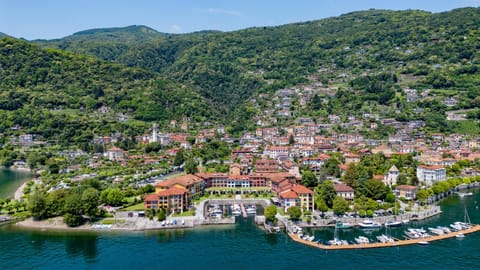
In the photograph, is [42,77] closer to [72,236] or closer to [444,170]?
[72,236]

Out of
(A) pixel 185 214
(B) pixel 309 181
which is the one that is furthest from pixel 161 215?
(B) pixel 309 181

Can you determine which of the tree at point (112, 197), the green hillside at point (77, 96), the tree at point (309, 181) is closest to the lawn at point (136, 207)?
the tree at point (112, 197)

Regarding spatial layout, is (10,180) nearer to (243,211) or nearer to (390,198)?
(243,211)

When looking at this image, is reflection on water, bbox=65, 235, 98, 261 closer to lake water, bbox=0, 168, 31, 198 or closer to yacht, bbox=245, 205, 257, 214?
yacht, bbox=245, 205, 257, 214

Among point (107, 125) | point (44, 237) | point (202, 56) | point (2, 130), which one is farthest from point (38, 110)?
point (202, 56)

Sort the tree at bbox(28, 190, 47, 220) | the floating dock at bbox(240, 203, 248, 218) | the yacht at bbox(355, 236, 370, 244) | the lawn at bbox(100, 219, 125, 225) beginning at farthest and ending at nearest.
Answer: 1. the floating dock at bbox(240, 203, 248, 218)
2. the tree at bbox(28, 190, 47, 220)
3. the lawn at bbox(100, 219, 125, 225)
4. the yacht at bbox(355, 236, 370, 244)

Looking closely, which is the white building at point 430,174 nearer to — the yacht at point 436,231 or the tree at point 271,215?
the yacht at point 436,231

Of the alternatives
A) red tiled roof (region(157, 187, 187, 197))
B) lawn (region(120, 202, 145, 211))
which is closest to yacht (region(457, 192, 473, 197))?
red tiled roof (region(157, 187, 187, 197))
